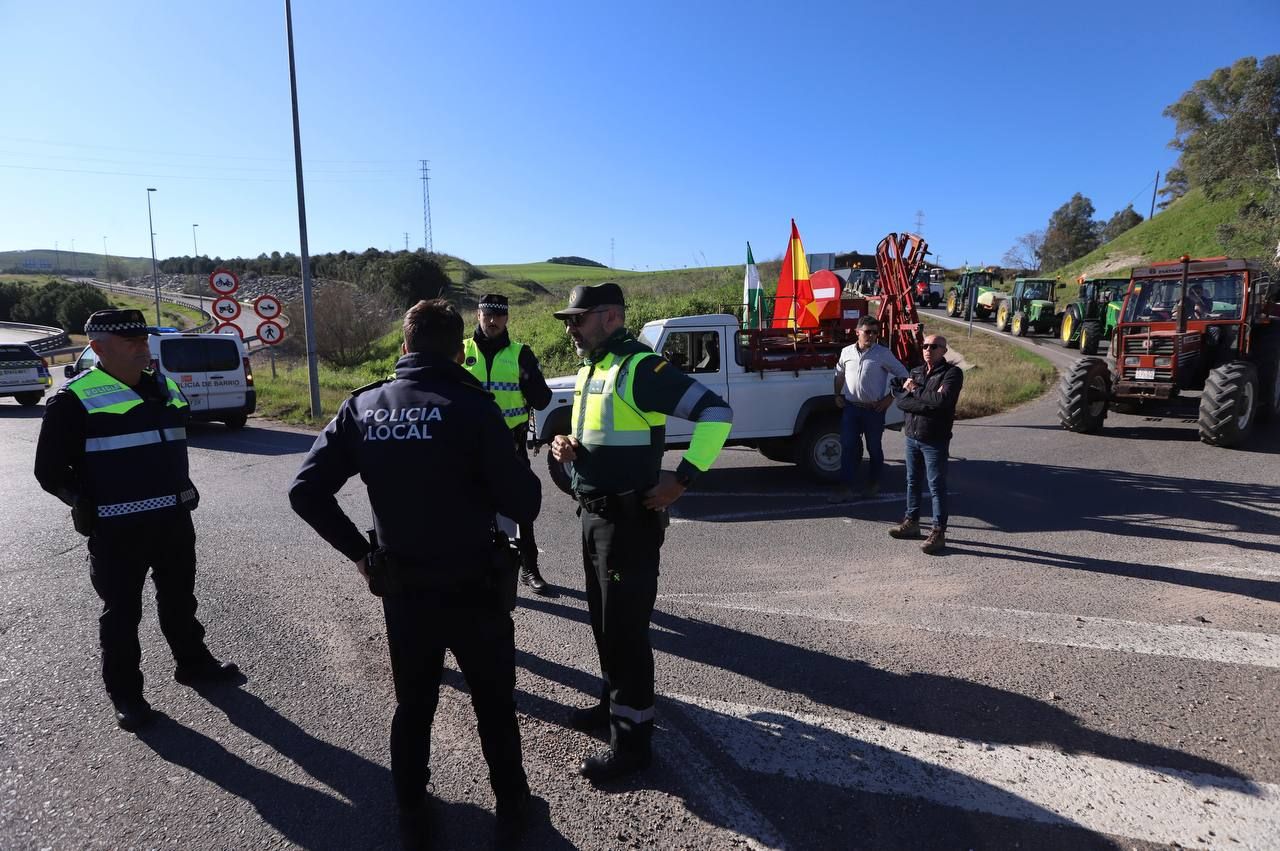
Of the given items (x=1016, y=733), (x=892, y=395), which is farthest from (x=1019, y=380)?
(x=1016, y=733)

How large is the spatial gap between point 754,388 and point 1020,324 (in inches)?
961

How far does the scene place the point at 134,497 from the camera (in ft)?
10.8

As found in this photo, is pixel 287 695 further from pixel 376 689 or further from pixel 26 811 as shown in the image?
pixel 26 811

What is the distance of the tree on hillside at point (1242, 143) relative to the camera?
37.8 m

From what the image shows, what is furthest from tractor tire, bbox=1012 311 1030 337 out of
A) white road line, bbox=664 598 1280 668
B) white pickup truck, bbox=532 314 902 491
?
white road line, bbox=664 598 1280 668

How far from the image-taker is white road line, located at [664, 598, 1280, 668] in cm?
386

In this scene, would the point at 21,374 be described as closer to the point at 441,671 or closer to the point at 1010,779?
the point at 441,671

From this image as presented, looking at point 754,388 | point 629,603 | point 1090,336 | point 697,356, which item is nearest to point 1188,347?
point 754,388

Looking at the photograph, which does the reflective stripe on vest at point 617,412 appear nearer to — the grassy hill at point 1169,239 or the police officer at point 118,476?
the police officer at point 118,476

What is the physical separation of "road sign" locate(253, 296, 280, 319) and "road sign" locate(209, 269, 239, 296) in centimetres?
Answer: 67

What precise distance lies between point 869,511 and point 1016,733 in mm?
3849

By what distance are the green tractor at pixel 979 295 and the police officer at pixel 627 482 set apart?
3271 cm

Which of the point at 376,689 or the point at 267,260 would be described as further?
the point at 267,260

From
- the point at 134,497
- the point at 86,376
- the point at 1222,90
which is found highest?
the point at 1222,90
